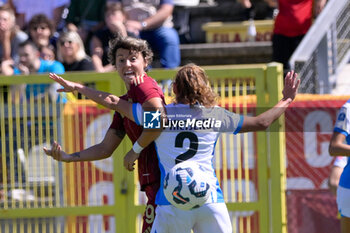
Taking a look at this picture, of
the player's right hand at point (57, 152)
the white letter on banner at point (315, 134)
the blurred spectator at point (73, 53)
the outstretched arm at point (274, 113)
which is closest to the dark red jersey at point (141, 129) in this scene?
the player's right hand at point (57, 152)

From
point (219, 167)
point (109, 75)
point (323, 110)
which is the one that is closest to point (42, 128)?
point (109, 75)

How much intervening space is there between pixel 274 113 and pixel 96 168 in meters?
2.61

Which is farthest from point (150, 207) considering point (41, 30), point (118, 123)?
point (41, 30)

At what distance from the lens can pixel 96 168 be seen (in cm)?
726

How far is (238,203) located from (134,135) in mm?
2074

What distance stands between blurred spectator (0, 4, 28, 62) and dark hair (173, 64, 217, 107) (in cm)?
525

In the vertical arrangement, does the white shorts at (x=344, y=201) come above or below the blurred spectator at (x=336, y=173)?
below

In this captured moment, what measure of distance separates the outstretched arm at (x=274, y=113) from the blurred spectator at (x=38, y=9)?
604 centimetres

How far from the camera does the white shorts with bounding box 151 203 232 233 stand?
199 inches

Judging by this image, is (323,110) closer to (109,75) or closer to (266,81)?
(266,81)

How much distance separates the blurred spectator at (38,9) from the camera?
35.2ft

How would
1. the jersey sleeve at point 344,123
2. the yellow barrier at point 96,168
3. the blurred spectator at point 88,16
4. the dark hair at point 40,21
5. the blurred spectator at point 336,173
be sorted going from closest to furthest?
1. the jersey sleeve at point 344,123
2. the blurred spectator at point 336,173
3. the yellow barrier at point 96,168
4. the dark hair at point 40,21
5. the blurred spectator at point 88,16

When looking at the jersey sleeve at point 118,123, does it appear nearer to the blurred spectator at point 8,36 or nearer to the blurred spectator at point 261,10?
the blurred spectator at point 8,36

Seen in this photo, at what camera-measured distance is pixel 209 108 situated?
511 centimetres
